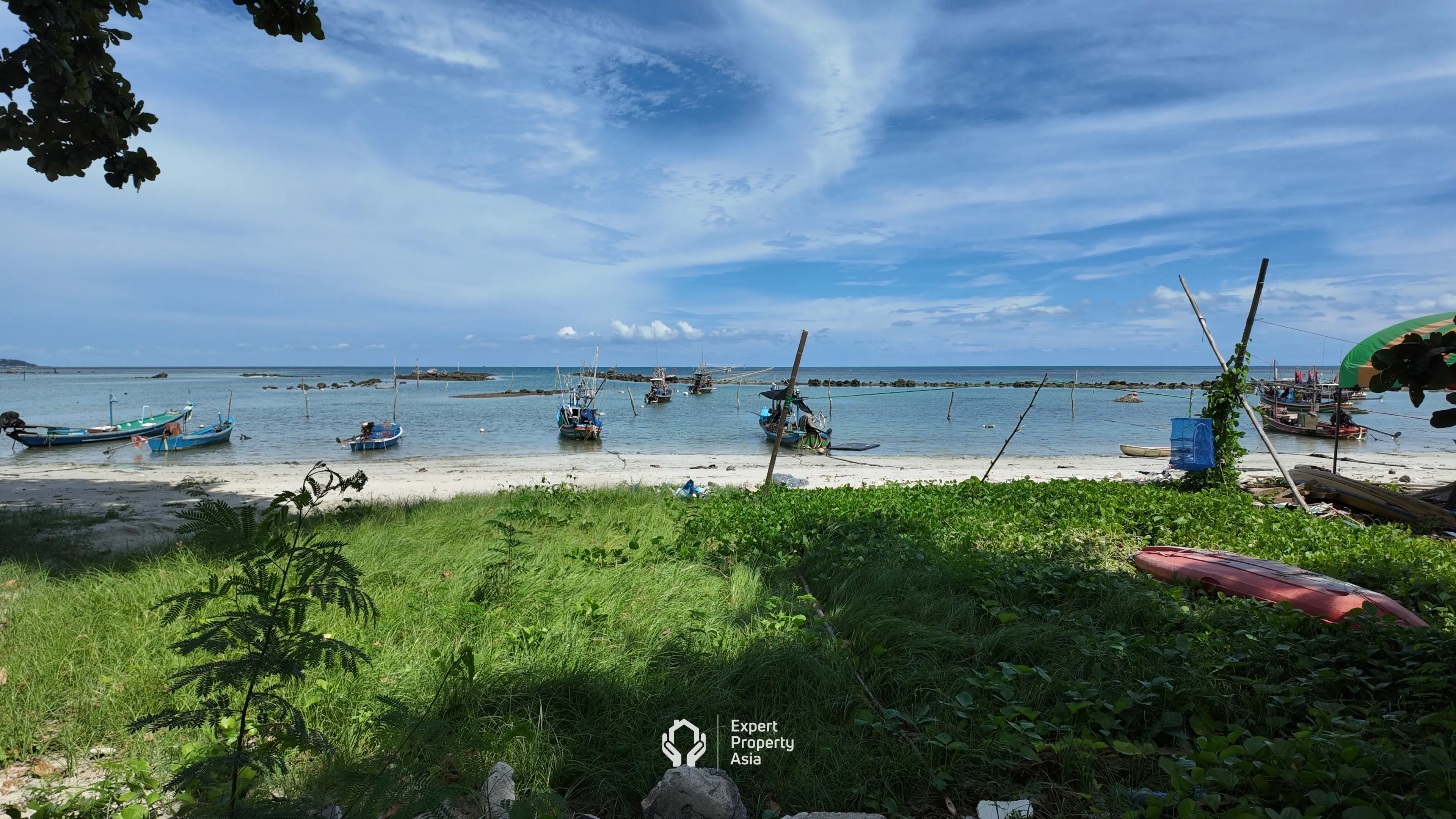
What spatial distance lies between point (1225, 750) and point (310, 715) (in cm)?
406

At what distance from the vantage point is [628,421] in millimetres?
41188

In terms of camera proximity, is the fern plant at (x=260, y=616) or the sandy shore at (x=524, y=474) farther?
the sandy shore at (x=524, y=474)

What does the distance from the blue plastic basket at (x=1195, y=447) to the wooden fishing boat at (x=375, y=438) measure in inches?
983

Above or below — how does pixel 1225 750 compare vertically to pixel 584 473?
above

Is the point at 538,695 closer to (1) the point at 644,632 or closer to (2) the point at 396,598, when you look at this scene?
(1) the point at 644,632

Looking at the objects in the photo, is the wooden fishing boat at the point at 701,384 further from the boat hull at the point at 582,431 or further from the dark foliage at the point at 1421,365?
the dark foliage at the point at 1421,365

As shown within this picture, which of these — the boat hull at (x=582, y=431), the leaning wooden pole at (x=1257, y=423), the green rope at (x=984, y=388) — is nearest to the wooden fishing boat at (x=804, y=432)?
the boat hull at (x=582, y=431)

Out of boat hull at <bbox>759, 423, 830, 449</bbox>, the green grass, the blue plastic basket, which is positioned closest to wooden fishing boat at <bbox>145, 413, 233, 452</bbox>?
boat hull at <bbox>759, 423, 830, 449</bbox>

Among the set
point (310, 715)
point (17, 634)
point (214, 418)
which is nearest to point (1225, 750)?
point (310, 715)

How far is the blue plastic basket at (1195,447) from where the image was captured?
33.1 ft

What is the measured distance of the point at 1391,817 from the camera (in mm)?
2203

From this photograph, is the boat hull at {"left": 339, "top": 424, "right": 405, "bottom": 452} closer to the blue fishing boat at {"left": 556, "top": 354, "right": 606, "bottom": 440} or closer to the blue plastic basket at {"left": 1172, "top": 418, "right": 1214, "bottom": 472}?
the blue fishing boat at {"left": 556, "top": 354, "right": 606, "bottom": 440}

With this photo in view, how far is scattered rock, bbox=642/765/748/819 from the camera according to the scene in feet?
8.70

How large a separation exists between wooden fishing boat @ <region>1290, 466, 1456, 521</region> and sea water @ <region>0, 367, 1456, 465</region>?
10247mm
